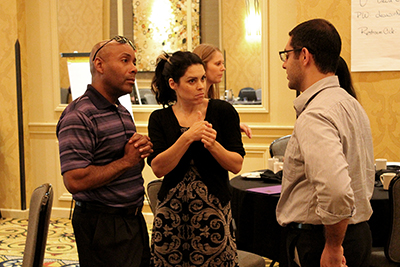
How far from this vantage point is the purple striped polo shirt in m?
1.67

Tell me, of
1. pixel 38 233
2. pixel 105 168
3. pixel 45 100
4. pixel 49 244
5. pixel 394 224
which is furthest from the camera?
pixel 45 100

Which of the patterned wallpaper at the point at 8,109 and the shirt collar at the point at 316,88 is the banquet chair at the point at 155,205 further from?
the patterned wallpaper at the point at 8,109

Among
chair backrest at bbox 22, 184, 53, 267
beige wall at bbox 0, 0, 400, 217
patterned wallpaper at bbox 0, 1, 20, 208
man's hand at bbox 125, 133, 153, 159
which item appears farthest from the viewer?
patterned wallpaper at bbox 0, 1, 20, 208

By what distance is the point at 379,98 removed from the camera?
13.4 feet

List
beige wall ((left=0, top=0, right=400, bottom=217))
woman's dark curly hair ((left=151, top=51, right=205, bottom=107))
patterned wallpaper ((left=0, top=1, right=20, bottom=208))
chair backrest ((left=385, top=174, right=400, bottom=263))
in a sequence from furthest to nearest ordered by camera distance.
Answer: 1. patterned wallpaper ((left=0, top=1, right=20, bottom=208))
2. beige wall ((left=0, top=0, right=400, bottom=217))
3. chair backrest ((left=385, top=174, right=400, bottom=263))
4. woman's dark curly hair ((left=151, top=51, right=205, bottom=107))

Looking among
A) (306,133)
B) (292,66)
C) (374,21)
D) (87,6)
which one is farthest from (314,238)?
(87,6)

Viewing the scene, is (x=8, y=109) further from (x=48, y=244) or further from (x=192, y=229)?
(x=192, y=229)

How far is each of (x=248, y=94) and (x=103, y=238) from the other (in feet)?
11.0

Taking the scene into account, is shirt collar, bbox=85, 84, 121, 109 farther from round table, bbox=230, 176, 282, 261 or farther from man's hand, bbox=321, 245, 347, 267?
round table, bbox=230, 176, 282, 261

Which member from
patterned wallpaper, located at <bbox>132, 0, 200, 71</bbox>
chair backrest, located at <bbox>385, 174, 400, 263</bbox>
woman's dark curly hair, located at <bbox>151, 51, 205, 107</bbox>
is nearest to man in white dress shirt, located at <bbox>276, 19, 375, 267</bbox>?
woman's dark curly hair, located at <bbox>151, 51, 205, 107</bbox>

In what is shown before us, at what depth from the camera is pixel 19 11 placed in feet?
17.4

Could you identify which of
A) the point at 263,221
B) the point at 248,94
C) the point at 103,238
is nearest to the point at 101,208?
the point at 103,238

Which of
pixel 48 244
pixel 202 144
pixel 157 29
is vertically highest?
pixel 157 29

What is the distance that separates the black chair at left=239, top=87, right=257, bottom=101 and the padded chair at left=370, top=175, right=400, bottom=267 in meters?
2.59
